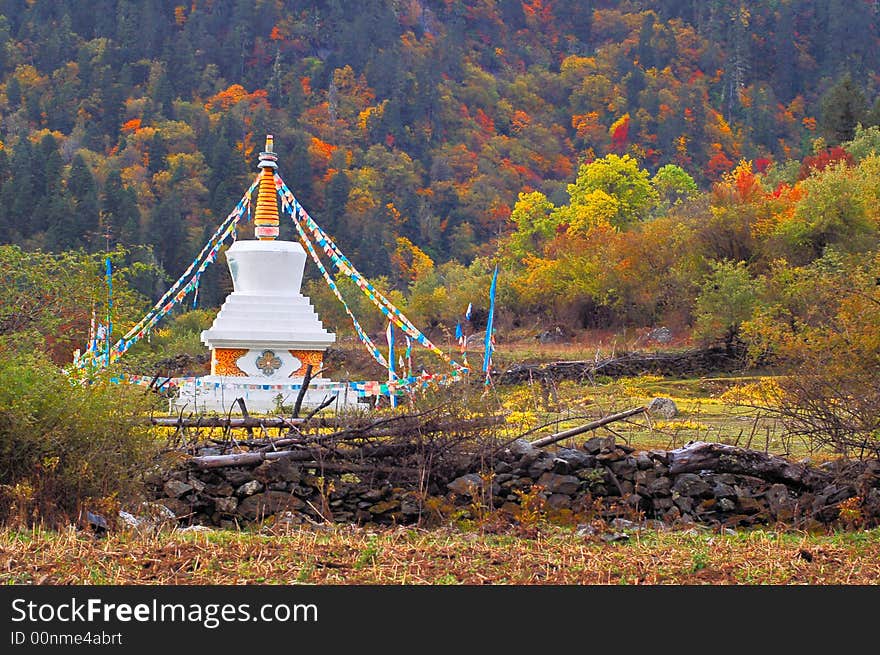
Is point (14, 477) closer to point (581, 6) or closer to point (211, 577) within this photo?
point (211, 577)

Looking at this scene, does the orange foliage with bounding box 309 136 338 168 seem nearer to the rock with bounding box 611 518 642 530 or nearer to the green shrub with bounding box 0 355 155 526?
the rock with bounding box 611 518 642 530

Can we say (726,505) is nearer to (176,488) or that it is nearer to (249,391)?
(176,488)

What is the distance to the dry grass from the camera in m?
7.46

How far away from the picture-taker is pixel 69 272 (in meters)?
11.5

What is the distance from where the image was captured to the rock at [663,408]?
58.7 ft

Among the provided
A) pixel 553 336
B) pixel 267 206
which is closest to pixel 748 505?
pixel 267 206

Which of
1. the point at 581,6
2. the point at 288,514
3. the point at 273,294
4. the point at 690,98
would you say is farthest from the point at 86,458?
the point at 581,6

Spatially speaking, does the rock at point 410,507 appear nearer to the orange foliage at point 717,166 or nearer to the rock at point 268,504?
the rock at point 268,504

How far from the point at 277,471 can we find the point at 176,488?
3.02 ft

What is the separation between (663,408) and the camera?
18.1 metres

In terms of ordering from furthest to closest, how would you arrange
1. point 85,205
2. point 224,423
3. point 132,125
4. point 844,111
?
point 132,125 → point 85,205 → point 844,111 → point 224,423

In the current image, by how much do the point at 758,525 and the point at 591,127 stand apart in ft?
369

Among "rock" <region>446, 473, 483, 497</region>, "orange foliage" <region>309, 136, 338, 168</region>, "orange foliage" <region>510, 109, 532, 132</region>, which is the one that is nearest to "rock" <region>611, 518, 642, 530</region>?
"rock" <region>446, 473, 483, 497</region>

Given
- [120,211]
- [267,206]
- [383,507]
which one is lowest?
[383,507]
